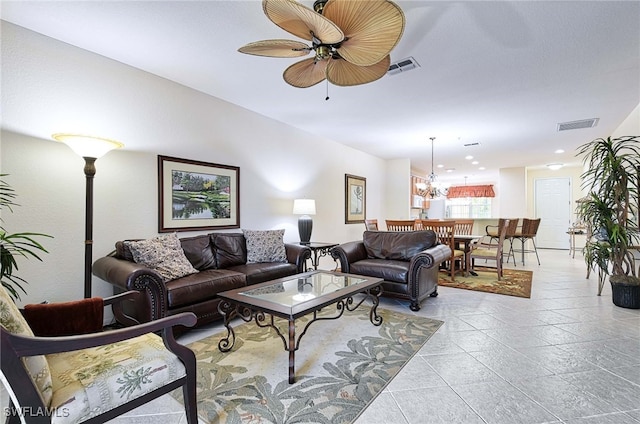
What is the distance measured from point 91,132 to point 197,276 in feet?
5.47

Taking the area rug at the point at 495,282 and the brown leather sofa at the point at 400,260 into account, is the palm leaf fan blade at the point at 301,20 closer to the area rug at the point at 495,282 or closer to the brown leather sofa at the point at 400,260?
the brown leather sofa at the point at 400,260

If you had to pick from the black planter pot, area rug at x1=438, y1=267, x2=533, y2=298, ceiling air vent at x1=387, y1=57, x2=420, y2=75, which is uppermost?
ceiling air vent at x1=387, y1=57, x2=420, y2=75

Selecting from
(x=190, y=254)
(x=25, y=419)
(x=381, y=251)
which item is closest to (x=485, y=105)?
(x=381, y=251)

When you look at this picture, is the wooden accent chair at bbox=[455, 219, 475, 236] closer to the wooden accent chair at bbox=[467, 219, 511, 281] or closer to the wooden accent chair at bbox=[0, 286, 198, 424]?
the wooden accent chair at bbox=[467, 219, 511, 281]

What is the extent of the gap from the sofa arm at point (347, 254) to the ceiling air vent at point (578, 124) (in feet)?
12.6

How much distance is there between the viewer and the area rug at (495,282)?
4098mm

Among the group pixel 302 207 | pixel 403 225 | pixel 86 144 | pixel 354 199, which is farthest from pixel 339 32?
pixel 354 199

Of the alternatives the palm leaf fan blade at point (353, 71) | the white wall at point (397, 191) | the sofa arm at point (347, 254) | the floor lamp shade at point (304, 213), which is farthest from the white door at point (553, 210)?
the palm leaf fan blade at point (353, 71)

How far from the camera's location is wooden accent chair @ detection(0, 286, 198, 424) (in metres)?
0.97

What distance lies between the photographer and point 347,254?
3793 millimetres

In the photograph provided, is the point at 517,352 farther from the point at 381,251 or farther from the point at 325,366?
the point at 381,251

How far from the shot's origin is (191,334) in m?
2.67

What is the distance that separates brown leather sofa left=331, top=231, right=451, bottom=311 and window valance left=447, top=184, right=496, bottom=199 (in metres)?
8.60

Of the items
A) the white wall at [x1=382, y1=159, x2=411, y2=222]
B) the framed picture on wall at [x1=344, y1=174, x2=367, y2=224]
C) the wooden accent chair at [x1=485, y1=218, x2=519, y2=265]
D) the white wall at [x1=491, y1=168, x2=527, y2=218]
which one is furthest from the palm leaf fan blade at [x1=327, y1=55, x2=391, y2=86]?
the white wall at [x1=491, y1=168, x2=527, y2=218]
